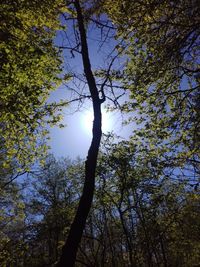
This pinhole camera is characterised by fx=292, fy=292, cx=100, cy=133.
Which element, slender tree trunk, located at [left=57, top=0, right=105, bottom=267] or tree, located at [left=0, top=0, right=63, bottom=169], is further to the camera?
tree, located at [left=0, top=0, right=63, bottom=169]

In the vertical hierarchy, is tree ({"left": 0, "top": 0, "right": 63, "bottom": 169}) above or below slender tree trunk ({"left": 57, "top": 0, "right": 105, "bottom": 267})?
above

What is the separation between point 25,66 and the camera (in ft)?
34.2

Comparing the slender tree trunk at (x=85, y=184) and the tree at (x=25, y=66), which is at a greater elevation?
the tree at (x=25, y=66)

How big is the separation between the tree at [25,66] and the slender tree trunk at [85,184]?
5.20 feet

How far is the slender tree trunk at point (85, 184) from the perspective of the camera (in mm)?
6213

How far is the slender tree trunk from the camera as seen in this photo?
6213mm

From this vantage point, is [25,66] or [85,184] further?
[25,66]

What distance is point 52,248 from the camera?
33344mm

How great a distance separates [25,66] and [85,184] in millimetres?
5317

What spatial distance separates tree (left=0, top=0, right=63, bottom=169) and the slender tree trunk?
1.58 metres

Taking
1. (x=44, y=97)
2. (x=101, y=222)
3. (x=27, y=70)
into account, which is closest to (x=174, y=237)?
(x=101, y=222)

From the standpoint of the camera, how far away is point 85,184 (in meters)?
7.34

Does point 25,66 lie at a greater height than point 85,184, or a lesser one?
greater

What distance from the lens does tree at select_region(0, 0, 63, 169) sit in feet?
32.9
